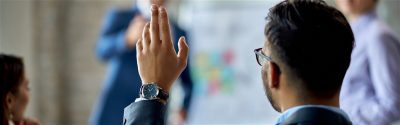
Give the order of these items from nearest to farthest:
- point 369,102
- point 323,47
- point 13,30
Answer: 1. point 323,47
2. point 369,102
3. point 13,30

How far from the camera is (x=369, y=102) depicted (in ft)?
7.28

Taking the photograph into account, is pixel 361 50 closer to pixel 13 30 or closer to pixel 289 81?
pixel 289 81

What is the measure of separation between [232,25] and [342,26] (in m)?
2.79

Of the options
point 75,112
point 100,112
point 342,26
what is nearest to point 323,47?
point 342,26

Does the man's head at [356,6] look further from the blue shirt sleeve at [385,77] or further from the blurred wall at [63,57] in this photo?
the blurred wall at [63,57]

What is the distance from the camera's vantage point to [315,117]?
1159 millimetres

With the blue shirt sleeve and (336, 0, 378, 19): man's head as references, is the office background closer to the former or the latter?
(336, 0, 378, 19): man's head

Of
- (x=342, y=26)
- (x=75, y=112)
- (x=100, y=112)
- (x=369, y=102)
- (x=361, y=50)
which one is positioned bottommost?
(x=75, y=112)

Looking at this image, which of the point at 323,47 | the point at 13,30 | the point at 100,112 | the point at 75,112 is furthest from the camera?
the point at 75,112

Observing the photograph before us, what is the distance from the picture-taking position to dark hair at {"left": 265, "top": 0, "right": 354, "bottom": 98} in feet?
3.88

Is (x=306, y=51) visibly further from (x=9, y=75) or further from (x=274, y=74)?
(x=9, y=75)

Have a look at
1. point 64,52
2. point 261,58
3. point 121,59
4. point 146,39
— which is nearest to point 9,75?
point 146,39

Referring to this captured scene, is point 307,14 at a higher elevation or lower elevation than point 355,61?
higher

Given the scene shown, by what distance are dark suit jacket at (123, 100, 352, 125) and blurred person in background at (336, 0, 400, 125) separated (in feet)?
3.32
